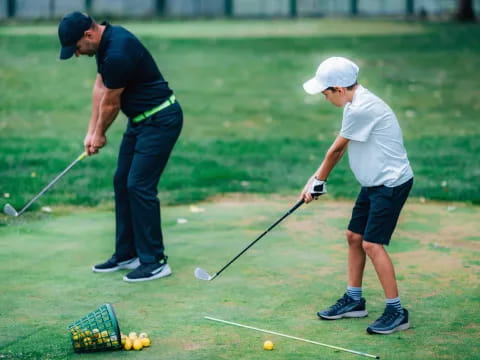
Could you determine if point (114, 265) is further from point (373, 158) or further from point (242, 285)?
point (373, 158)

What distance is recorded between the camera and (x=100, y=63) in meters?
6.85

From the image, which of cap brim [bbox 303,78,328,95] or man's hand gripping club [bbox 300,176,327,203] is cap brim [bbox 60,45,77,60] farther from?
man's hand gripping club [bbox 300,176,327,203]

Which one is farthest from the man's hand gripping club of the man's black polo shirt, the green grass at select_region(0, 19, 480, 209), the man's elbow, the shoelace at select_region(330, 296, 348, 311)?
the green grass at select_region(0, 19, 480, 209)

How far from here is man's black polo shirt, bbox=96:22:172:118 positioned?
265 inches

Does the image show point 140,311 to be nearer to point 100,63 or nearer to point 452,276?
point 100,63

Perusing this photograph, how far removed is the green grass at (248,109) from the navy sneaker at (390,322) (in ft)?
14.2

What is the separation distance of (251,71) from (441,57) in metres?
4.87

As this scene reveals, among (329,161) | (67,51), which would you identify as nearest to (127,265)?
(67,51)

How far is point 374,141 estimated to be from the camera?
573 centimetres

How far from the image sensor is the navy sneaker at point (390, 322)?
18.9 ft

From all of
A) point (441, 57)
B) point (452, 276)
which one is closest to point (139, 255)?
point (452, 276)

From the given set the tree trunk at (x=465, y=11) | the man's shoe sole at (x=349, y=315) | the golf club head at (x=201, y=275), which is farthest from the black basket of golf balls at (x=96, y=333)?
the tree trunk at (x=465, y=11)

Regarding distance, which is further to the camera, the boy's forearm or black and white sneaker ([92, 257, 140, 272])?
black and white sneaker ([92, 257, 140, 272])

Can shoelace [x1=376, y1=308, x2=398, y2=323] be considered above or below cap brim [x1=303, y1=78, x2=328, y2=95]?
below
